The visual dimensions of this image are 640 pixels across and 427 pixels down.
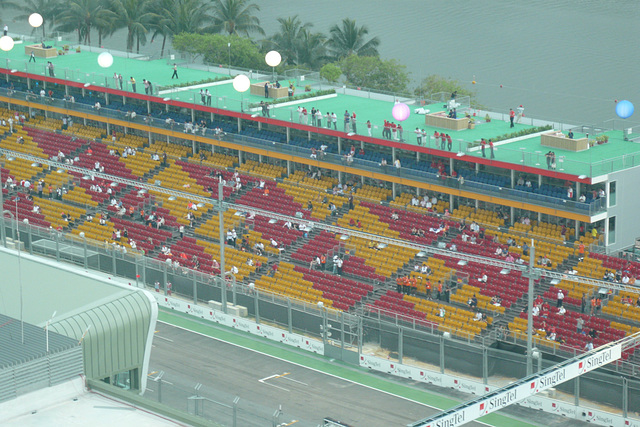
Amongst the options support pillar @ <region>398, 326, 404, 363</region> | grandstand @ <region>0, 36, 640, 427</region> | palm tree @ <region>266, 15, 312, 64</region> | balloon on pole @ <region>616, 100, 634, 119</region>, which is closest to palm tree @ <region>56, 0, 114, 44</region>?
palm tree @ <region>266, 15, 312, 64</region>

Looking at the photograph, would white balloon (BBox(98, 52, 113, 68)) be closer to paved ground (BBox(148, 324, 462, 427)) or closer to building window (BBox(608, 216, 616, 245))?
paved ground (BBox(148, 324, 462, 427))

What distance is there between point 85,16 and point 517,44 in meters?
47.2

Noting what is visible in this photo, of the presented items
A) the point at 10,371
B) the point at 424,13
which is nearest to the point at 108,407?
the point at 10,371

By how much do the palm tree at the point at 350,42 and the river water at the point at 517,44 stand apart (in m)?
12.6

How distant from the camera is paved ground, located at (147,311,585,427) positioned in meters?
49.1

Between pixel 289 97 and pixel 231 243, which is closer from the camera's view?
pixel 231 243

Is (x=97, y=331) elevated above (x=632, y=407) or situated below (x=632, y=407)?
above

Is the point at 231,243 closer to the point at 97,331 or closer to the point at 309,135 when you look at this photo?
the point at 309,135

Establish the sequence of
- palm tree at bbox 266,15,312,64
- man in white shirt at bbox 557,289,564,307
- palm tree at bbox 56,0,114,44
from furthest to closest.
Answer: palm tree at bbox 56,0,114,44 → palm tree at bbox 266,15,312,64 → man in white shirt at bbox 557,289,564,307

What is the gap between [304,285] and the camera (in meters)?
62.4

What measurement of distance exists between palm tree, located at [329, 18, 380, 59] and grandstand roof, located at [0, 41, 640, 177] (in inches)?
658

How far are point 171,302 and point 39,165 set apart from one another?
2555cm

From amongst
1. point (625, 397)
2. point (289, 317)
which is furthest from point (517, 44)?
point (625, 397)

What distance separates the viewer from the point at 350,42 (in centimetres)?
10131
